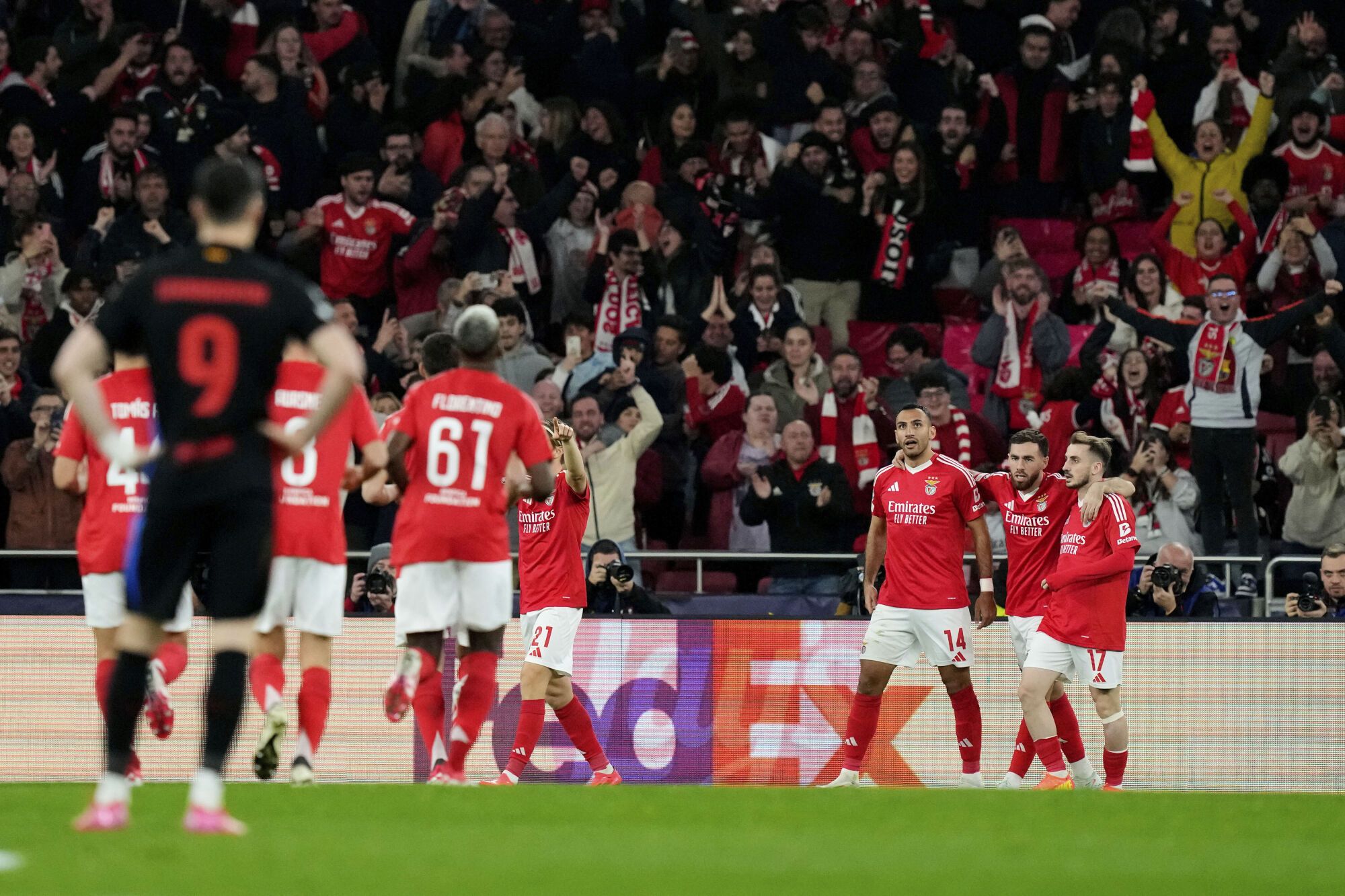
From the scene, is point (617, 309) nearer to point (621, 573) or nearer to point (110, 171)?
point (621, 573)

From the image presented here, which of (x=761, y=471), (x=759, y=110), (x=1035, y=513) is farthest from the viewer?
(x=759, y=110)

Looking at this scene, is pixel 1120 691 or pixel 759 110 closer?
pixel 1120 691

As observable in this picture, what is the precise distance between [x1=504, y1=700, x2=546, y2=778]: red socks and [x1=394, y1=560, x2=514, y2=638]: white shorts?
3.42 meters

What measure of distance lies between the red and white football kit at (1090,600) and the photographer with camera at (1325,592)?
244 centimetres

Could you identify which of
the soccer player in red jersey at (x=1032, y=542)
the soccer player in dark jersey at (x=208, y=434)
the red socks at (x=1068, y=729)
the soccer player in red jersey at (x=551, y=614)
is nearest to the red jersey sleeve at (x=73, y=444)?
the soccer player in dark jersey at (x=208, y=434)

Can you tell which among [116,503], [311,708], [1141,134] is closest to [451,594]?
[311,708]

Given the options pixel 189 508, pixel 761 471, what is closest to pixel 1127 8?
pixel 761 471

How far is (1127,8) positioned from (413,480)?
1333cm

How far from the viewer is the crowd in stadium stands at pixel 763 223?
675 inches

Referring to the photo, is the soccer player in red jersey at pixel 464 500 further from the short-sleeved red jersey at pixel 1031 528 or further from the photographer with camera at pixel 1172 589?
the photographer with camera at pixel 1172 589

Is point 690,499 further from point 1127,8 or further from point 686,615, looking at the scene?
point 1127,8

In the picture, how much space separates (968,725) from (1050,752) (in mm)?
708

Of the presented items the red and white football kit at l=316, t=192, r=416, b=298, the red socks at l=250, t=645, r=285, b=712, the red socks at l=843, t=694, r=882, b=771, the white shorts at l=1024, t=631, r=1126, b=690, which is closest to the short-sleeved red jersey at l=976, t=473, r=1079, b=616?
the white shorts at l=1024, t=631, r=1126, b=690

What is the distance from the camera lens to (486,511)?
32.9ft
